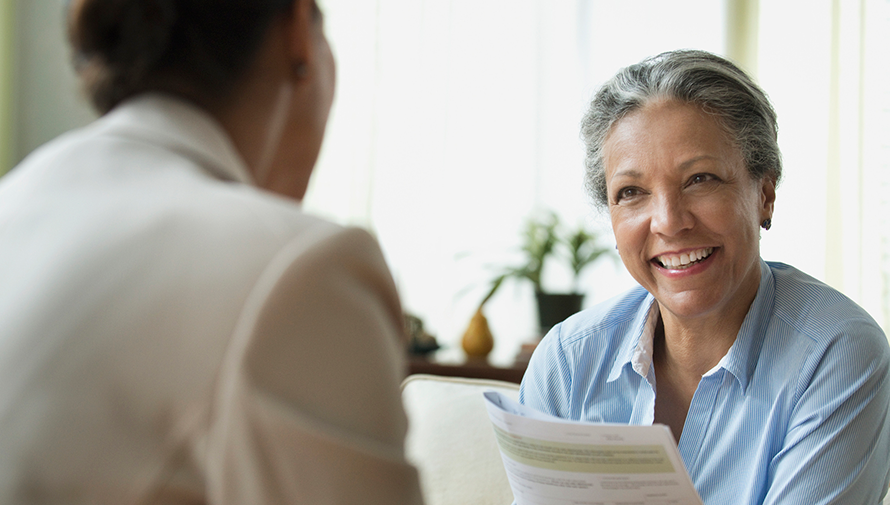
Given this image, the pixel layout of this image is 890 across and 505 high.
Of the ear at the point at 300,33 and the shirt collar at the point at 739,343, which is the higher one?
the ear at the point at 300,33

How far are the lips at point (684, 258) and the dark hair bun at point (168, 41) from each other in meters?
0.92

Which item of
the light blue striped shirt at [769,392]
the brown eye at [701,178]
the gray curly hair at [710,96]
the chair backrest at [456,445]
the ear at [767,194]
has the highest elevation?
the gray curly hair at [710,96]

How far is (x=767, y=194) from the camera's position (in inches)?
53.2

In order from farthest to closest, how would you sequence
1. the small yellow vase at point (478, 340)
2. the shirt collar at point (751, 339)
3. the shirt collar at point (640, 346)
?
the small yellow vase at point (478, 340) < the shirt collar at point (640, 346) < the shirt collar at point (751, 339)

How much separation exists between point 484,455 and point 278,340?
1159 millimetres

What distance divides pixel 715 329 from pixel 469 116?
2.22 m

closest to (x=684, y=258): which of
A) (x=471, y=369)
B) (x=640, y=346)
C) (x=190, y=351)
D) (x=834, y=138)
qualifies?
(x=640, y=346)

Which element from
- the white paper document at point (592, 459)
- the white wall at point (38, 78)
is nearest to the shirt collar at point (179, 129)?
the white paper document at point (592, 459)

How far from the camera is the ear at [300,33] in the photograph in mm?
572

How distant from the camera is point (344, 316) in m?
0.44

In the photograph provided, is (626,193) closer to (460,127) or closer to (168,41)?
(168,41)

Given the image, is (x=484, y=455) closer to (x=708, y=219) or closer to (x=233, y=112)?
(x=708, y=219)

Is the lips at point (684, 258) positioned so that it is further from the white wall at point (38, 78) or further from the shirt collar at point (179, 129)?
the white wall at point (38, 78)

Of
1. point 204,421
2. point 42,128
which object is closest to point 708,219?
point 204,421
